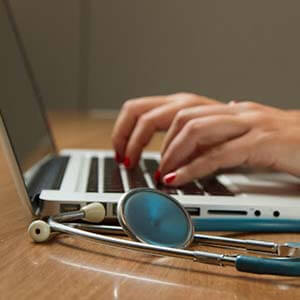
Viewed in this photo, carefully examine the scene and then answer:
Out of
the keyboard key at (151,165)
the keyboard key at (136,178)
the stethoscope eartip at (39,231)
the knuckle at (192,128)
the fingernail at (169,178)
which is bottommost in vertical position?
the keyboard key at (151,165)

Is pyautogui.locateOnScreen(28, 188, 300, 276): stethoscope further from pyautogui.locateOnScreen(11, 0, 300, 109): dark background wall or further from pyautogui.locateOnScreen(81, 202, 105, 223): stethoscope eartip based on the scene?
pyautogui.locateOnScreen(11, 0, 300, 109): dark background wall

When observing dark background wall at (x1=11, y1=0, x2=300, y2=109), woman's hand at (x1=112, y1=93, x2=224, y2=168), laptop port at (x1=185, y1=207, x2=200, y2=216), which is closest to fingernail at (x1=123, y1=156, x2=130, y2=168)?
woman's hand at (x1=112, y1=93, x2=224, y2=168)

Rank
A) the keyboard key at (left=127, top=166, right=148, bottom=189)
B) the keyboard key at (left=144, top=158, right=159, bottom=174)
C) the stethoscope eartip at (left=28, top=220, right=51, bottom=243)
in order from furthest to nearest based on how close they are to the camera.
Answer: the keyboard key at (left=144, top=158, right=159, bottom=174) → the keyboard key at (left=127, top=166, right=148, bottom=189) → the stethoscope eartip at (left=28, top=220, right=51, bottom=243)

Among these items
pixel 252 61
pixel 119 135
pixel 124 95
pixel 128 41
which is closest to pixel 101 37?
pixel 128 41

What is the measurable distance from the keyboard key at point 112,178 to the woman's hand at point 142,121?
2 centimetres

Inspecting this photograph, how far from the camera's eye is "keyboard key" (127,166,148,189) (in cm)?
73

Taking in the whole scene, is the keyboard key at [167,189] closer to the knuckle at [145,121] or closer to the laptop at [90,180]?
the laptop at [90,180]

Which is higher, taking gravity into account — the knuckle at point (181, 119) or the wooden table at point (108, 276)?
the wooden table at point (108, 276)

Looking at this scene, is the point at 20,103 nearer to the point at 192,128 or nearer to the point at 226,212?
the point at 192,128

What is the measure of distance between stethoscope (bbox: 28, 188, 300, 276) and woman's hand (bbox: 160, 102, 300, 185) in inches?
8.0

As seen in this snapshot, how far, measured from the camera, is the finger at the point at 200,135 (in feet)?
2.47

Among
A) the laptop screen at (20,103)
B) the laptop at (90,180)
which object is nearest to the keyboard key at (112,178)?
the laptop at (90,180)

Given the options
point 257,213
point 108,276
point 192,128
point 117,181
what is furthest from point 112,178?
point 108,276

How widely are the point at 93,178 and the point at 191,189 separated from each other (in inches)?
5.0
